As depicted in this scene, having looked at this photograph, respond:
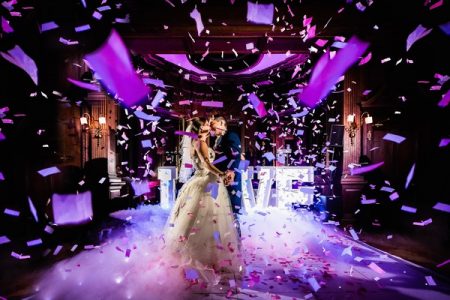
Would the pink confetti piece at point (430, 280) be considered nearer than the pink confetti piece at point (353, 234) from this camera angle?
Yes

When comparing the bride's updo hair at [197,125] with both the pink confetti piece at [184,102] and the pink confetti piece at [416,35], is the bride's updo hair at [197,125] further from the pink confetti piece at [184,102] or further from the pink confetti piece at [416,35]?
the pink confetti piece at [184,102]

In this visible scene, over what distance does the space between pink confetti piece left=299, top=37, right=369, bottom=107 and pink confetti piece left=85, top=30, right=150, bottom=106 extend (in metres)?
4.51

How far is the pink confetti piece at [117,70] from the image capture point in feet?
20.5

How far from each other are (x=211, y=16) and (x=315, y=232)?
4.20m

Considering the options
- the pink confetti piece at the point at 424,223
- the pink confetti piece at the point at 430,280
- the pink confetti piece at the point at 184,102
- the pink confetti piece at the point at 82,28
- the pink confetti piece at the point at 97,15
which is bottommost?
the pink confetti piece at the point at 424,223

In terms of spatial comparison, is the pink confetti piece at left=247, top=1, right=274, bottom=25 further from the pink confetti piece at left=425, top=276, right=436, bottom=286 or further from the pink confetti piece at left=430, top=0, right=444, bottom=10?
the pink confetti piece at left=425, top=276, right=436, bottom=286

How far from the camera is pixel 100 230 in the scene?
205 inches

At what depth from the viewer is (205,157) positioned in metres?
3.39

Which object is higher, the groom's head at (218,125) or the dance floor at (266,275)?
the groom's head at (218,125)

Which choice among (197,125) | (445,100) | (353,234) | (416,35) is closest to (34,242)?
(197,125)

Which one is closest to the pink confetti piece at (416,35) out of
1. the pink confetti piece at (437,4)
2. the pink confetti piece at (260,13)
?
the pink confetti piece at (437,4)

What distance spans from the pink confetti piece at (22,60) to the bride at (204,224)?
3.09m

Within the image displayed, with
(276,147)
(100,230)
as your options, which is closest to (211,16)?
(100,230)

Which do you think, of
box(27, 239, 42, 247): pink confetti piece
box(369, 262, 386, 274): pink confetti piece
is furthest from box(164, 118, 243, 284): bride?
box(27, 239, 42, 247): pink confetti piece
